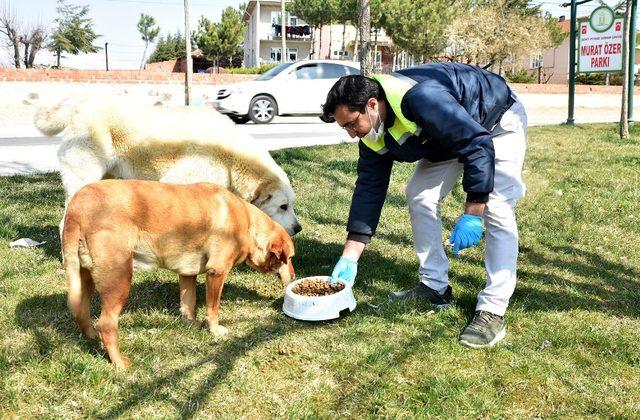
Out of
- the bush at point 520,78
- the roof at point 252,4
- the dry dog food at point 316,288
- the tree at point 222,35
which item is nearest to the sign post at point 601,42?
the dry dog food at point 316,288

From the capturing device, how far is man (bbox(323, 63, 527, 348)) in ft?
10.7

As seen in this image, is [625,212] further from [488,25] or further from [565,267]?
[488,25]

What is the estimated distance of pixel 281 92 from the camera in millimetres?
16875

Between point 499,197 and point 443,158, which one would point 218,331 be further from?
point 499,197

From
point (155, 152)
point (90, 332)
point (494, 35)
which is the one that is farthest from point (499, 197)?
point (494, 35)

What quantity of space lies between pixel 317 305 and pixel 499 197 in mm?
1454

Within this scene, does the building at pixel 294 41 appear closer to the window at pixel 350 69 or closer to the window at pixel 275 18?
the window at pixel 275 18

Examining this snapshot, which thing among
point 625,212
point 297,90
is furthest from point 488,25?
point 625,212

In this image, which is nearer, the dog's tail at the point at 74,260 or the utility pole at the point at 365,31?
the dog's tail at the point at 74,260

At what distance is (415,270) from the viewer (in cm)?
512

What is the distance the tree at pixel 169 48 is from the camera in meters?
71.2

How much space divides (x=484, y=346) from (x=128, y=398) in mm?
2216

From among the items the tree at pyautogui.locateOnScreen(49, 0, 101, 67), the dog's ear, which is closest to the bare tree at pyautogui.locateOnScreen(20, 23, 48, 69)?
the tree at pyautogui.locateOnScreen(49, 0, 101, 67)

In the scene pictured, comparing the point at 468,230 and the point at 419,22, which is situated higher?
the point at 419,22
